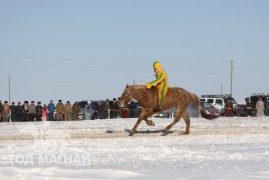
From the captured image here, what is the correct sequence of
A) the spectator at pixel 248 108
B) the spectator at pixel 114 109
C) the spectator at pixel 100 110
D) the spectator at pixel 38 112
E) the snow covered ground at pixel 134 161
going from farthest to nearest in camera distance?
the spectator at pixel 248 108 < the spectator at pixel 114 109 < the spectator at pixel 100 110 < the spectator at pixel 38 112 < the snow covered ground at pixel 134 161

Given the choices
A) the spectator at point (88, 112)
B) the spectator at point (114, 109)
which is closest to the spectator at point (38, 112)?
the spectator at point (88, 112)

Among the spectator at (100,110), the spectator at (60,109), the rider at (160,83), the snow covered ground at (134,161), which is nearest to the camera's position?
the snow covered ground at (134,161)

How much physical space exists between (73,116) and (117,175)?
2800 cm

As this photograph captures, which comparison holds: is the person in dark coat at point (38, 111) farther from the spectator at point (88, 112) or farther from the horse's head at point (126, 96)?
the horse's head at point (126, 96)

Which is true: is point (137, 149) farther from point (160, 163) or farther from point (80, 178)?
point (80, 178)

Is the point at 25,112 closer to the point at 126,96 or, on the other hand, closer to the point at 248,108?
the point at 248,108

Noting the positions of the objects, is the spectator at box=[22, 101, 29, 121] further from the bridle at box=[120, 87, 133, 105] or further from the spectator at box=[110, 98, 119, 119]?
the bridle at box=[120, 87, 133, 105]

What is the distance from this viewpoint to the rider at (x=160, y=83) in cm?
1702

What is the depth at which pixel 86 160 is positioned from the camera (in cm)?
1032

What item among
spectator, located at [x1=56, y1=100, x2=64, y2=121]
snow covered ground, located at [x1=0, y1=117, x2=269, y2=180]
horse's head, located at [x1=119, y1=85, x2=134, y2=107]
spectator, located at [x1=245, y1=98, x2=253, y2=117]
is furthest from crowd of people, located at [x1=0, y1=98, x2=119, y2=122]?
snow covered ground, located at [x1=0, y1=117, x2=269, y2=180]

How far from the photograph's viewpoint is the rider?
55.8ft

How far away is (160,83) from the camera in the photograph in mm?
17109

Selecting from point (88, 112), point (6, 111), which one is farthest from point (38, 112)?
point (88, 112)

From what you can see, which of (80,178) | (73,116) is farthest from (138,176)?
(73,116)
